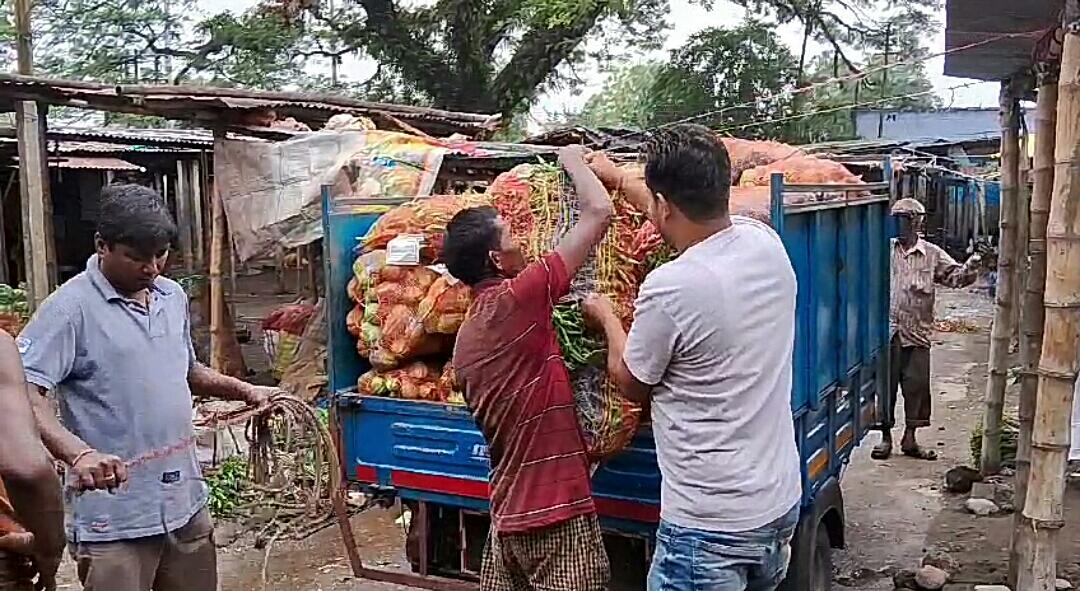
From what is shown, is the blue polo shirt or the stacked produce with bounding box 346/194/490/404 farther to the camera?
the stacked produce with bounding box 346/194/490/404

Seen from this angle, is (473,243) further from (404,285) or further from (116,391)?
(116,391)

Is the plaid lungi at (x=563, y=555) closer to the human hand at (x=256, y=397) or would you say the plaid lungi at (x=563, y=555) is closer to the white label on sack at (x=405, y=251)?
the human hand at (x=256, y=397)

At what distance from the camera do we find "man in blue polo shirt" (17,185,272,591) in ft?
10.3

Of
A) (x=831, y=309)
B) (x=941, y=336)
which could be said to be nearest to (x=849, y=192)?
(x=831, y=309)

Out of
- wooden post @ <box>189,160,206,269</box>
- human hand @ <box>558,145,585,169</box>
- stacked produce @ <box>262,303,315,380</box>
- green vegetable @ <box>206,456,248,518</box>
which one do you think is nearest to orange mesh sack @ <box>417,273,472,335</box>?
human hand @ <box>558,145,585,169</box>

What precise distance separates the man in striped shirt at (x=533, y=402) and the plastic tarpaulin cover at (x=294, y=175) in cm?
404

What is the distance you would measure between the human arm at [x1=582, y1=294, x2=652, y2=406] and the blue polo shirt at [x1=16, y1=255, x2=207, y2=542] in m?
1.36

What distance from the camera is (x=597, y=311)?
11.1ft

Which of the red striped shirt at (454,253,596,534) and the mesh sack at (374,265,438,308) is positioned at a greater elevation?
the mesh sack at (374,265,438,308)

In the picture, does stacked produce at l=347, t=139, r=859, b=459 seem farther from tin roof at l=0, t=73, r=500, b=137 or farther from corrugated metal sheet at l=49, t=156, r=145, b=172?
corrugated metal sheet at l=49, t=156, r=145, b=172

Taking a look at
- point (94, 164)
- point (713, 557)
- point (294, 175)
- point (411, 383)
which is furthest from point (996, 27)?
Result: point (94, 164)

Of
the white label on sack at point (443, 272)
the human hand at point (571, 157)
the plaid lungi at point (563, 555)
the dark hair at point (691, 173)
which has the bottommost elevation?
the plaid lungi at point (563, 555)

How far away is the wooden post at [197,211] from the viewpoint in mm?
14829

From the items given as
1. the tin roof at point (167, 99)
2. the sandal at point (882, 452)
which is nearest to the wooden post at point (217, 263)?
the tin roof at point (167, 99)
